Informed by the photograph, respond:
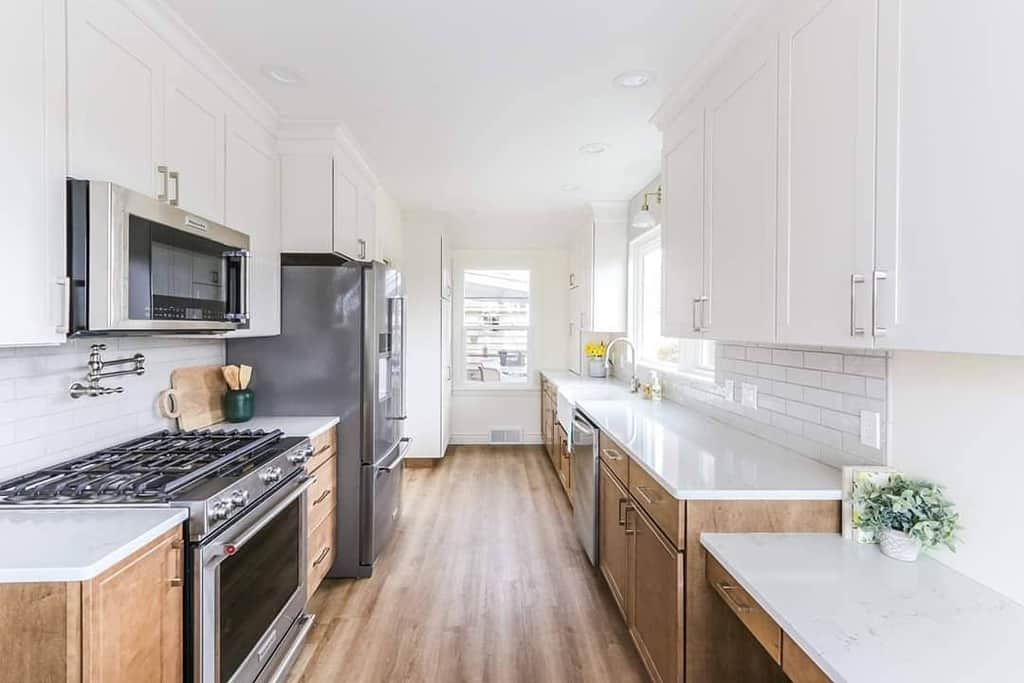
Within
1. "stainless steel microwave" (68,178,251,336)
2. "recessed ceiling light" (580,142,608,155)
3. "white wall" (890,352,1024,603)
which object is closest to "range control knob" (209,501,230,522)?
"stainless steel microwave" (68,178,251,336)

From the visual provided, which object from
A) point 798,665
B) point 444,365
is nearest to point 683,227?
point 798,665

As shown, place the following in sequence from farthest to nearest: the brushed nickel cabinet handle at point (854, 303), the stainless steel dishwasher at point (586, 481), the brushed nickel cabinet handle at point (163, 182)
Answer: the stainless steel dishwasher at point (586, 481), the brushed nickel cabinet handle at point (163, 182), the brushed nickel cabinet handle at point (854, 303)

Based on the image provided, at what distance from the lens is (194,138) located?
214cm

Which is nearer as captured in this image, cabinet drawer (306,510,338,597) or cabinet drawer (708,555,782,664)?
cabinet drawer (708,555,782,664)

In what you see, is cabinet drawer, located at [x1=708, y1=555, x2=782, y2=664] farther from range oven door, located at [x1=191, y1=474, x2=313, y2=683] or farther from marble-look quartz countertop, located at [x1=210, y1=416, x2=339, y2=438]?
marble-look quartz countertop, located at [x1=210, y1=416, x2=339, y2=438]

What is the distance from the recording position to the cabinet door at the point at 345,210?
3088mm

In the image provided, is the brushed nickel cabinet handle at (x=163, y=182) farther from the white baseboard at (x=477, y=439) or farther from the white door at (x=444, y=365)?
the white baseboard at (x=477, y=439)

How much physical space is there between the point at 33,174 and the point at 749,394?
2.72 m

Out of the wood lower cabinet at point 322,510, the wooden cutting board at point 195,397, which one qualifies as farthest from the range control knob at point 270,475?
the wooden cutting board at point 195,397

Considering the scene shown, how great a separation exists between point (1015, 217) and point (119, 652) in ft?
6.85

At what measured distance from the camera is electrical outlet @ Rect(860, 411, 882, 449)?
1600 millimetres

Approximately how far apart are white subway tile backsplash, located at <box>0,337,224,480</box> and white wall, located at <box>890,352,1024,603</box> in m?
2.70

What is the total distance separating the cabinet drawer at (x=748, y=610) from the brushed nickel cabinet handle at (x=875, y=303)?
692 millimetres

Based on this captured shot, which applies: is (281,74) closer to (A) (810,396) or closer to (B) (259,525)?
(B) (259,525)
